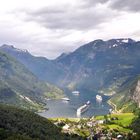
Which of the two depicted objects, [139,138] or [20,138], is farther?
[20,138]

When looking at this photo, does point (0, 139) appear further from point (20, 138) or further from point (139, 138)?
point (139, 138)

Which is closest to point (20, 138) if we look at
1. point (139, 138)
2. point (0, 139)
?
point (0, 139)
